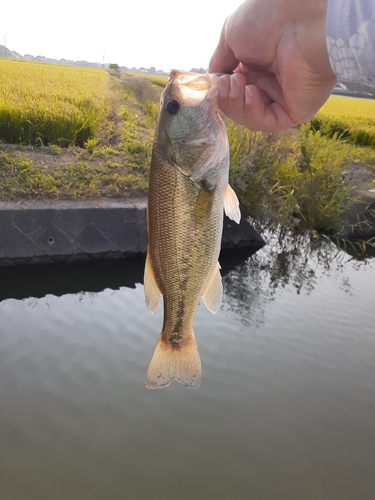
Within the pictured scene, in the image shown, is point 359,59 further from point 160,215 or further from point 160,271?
point 160,271

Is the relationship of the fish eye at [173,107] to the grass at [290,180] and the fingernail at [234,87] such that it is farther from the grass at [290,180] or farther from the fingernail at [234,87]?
the grass at [290,180]

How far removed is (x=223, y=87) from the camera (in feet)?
6.20

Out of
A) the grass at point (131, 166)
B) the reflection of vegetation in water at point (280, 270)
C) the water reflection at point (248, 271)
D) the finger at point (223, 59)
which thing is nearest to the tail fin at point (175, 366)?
the finger at point (223, 59)

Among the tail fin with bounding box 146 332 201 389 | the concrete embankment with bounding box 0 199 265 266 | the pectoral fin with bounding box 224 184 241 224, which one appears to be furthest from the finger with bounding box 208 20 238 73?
the concrete embankment with bounding box 0 199 265 266

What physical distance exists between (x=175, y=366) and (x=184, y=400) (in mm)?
2426

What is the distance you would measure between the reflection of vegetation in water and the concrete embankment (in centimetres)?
169

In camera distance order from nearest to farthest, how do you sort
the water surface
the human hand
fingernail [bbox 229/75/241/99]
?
1. the human hand
2. fingernail [bbox 229/75/241/99]
3. the water surface

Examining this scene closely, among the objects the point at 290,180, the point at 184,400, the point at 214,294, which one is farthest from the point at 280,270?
the point at 214,294

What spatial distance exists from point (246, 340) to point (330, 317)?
1.40 metres

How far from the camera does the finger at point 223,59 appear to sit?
6.88ft

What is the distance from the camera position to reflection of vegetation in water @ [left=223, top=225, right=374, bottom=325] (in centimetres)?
672

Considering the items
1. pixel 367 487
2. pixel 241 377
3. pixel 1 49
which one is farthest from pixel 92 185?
pixel 1 49

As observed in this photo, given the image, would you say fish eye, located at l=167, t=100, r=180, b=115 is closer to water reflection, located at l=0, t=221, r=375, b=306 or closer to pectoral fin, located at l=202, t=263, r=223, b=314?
pectoral fin, located at l=202, t=263, r=223, b=314

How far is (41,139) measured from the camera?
390 inches
